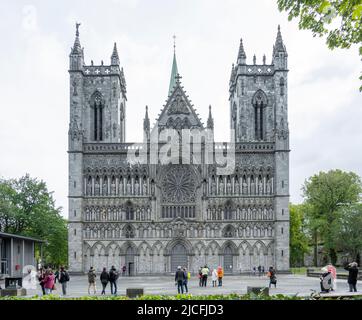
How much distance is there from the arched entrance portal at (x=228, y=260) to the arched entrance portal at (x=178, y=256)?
4399 millimetres

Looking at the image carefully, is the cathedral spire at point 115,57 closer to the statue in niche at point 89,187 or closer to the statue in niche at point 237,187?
the statue in niche at point 89,187

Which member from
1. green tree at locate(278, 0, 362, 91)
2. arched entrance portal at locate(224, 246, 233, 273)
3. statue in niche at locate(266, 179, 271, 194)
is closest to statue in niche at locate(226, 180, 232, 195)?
statue in niche at locate(266, 179, 271, 194)

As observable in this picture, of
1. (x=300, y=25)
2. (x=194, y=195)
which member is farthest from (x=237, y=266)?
(x=300, y=25)

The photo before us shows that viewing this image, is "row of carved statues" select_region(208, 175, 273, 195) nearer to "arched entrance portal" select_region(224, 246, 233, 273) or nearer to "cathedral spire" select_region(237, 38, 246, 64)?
"arched entrance portal" select_region(224, 246, 233, 273)

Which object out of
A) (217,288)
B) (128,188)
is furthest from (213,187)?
(217,288)

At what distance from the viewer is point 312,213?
82438mm

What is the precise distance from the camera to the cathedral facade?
64.9 metres

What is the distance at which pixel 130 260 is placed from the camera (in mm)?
65125

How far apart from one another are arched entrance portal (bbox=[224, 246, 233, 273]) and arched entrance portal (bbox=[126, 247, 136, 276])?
10.0 meters

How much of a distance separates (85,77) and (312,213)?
119ft

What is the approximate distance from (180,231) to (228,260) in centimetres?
613

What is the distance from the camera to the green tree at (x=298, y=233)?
281ft

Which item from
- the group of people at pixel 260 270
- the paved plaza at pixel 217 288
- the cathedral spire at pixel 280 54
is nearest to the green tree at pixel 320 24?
the paved plaza at pixel 217 288

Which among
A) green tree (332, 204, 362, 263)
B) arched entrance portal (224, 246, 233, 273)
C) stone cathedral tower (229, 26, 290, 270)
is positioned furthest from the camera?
green tree (332, 204, 362, 263)
